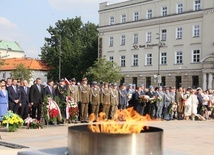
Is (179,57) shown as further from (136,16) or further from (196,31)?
(136,16)

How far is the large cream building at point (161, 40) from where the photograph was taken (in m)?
48.8

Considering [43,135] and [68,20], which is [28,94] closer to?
[43,135]

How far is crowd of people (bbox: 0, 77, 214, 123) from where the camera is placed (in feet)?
50.9

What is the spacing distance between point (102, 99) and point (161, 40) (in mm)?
37431

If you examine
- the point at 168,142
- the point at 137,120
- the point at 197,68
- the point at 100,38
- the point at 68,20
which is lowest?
the point at 168,142

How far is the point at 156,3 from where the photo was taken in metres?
55.9

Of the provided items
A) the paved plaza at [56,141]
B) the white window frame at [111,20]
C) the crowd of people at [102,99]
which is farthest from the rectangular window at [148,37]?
the paved plaza at [56,141]

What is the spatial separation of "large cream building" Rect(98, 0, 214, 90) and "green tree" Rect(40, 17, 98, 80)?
7.13 metres

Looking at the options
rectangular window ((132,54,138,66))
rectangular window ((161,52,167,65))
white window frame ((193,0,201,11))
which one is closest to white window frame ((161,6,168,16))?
white window frame ((193,0,201,11))

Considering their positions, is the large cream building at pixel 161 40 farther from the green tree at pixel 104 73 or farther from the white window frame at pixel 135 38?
the green tree at pixel 104 73

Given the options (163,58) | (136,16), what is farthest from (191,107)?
(136,16)

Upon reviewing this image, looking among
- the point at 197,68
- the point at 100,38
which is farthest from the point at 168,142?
the point at 100,38

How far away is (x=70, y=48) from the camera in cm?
6988

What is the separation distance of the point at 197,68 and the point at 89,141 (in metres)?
44.4
